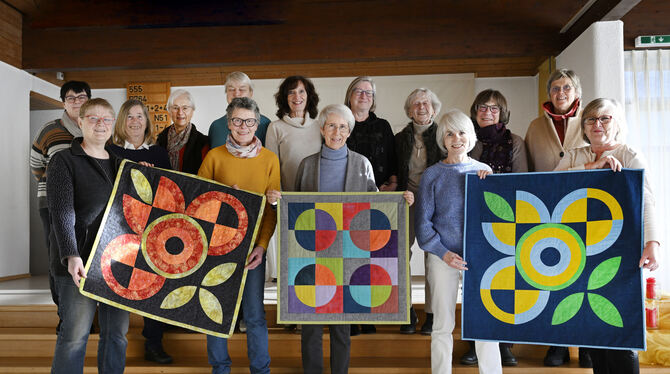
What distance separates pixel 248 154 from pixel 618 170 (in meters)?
1.76

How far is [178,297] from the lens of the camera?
261 centimetres

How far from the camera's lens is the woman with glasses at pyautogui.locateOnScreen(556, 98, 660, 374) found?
7.68 feet

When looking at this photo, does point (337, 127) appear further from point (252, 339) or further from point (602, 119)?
point (602, 119)

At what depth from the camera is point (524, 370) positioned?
295 centimetres

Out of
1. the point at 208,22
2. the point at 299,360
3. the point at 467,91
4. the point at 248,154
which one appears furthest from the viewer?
the point at 467,91

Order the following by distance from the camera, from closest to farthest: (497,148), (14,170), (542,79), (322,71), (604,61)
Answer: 1. (497,148)
2. (604,61)
3. (14,170)
4. (542,79)
5. (322,71)

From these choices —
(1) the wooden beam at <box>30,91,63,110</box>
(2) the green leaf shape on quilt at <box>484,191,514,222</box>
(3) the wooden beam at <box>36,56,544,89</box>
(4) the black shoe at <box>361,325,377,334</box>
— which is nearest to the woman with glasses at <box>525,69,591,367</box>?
(2) the green leaf shape on quilt at <box>484,191,514,222</box>

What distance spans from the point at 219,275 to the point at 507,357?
5.60ft

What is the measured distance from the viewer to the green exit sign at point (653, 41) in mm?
5289

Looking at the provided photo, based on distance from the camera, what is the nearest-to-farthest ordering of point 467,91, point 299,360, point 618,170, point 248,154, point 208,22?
point 618,170 → point 248,154 → point 299,360 → point 208,22 → point 467,91

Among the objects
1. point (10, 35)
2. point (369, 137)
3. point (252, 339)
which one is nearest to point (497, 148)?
point (369, 137)

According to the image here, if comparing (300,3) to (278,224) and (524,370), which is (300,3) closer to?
(278,224)

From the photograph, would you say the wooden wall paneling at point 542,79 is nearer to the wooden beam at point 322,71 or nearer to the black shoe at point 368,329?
the wooden beam at point 322,71

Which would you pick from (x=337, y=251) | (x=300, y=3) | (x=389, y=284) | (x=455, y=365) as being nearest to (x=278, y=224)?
(x=337, y=251)
